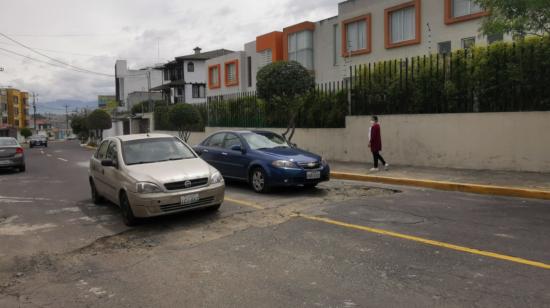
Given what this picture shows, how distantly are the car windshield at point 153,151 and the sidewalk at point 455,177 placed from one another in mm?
5410

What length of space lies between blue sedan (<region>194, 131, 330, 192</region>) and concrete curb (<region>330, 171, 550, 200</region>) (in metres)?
2.15

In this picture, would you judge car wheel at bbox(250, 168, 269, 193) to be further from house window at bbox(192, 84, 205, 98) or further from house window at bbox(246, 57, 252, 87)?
→ house window at bbox(192, 84, 205, 98)

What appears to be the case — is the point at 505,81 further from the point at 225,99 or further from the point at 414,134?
the point at 225,99

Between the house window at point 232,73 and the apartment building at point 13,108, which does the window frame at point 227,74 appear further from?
the apartment building at point 13,108

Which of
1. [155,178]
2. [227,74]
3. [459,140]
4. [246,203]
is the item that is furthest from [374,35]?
[155,178]

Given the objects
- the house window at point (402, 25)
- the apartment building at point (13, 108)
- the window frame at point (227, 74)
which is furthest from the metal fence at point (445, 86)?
the apartment building at point (13, 108)

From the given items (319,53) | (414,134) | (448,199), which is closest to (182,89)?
(319,53)

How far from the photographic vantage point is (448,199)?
886 cm

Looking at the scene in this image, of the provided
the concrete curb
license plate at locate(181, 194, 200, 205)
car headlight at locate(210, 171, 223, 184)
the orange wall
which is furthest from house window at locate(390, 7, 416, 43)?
license plate at locate(181, 194, 200, 205)

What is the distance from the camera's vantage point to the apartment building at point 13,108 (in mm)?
94500

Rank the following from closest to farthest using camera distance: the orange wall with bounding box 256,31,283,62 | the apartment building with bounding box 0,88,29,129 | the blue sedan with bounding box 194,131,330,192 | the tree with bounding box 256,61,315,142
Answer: the blue sedan with bounding box 194,131,330,192 < the tree with bounding box 256,61,315,142 < the orange wall with bounding box 256,31,283,62 < the apartment building with bounding box 0,88,29,129

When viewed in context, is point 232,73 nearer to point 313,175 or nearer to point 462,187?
point 313,175

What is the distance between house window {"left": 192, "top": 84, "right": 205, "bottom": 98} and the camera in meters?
57.3

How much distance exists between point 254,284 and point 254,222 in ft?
8.66
